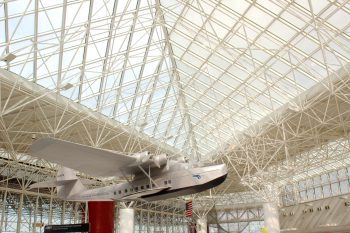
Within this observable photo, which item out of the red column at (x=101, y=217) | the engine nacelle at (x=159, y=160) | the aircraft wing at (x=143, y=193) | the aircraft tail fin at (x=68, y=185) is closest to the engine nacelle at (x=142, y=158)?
the engine nacelle at (x=159, y=160)

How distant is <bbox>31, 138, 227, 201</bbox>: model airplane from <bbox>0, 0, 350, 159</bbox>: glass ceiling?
291 inches

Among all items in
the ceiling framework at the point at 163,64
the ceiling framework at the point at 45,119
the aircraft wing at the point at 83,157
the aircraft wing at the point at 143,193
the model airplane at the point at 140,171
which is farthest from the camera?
the ceiling framework at the point at 45,119

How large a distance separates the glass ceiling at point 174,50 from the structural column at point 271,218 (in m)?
10.6

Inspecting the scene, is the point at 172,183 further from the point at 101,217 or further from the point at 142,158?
the point at 101,217

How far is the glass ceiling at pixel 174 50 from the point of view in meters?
22.4

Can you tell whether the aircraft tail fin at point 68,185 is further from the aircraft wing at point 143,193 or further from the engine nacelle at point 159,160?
the engine nacelle at point 159,160

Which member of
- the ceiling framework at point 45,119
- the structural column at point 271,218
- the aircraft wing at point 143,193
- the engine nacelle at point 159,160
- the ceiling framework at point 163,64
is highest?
the ceiling framework at point 163,64

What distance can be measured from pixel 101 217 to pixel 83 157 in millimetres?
15224

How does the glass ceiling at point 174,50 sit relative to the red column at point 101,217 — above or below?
above

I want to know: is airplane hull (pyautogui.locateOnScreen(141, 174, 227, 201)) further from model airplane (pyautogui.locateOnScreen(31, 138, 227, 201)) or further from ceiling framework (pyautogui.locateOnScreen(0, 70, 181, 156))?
ceiling framework (pyautogui.locateOnScreen(0, 70, 181, 156))

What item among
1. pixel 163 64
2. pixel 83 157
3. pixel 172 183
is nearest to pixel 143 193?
pixel 172 183

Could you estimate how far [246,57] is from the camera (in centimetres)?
2848

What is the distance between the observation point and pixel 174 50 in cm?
3244

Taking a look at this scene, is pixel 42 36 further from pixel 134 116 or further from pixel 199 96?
pixel 199 96
